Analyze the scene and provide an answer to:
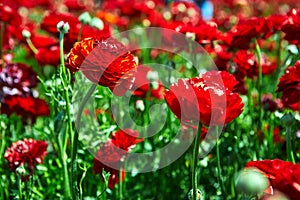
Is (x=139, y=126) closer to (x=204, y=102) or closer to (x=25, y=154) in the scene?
(x=25, y=154)

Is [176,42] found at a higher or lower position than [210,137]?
higher

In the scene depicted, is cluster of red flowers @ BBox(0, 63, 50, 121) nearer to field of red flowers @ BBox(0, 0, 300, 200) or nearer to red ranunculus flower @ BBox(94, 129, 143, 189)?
field of red flowers @ BBox(0, 0, 300, 200)

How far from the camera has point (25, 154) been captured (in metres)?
1.29

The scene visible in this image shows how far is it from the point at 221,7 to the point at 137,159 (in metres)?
2.65

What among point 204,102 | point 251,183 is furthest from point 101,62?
point 251,183

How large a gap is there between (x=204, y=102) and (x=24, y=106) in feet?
2.38

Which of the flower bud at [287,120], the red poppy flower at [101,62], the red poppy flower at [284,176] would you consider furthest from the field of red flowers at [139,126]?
the red poppy flower at [284,176]

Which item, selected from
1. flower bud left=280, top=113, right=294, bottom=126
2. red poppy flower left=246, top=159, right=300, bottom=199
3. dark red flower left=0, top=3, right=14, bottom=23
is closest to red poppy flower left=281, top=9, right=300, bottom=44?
flower bud left=280, top=113, right=294, bottom=126

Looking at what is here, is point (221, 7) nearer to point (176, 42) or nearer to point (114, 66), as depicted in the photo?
point (176, 42)

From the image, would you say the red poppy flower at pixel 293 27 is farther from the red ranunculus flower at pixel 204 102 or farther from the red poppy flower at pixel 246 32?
the red ranunculus flower at pixel 204 102

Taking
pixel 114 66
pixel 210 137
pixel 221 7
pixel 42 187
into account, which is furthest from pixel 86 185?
pixel 221 7

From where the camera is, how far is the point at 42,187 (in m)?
1.52

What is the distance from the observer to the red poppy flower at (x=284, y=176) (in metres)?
0.79

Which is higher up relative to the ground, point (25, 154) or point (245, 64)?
point (245, 64)
